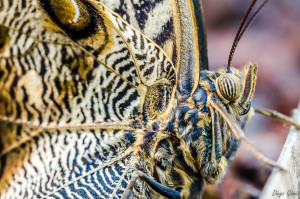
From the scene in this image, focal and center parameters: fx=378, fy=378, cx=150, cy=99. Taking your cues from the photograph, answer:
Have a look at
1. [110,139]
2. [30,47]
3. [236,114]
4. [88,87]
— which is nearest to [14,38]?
[30,47]

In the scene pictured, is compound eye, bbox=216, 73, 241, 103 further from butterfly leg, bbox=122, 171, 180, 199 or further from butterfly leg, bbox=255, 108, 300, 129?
butterfly leg, bbox=122, 171, 180, 199

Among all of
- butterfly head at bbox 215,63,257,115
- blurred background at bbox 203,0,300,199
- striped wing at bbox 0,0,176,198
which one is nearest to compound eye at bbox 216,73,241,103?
butterfly head at bbox 215,63,257,115

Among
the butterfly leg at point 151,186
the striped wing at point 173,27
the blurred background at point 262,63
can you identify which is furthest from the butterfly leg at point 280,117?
the butterfly leg at point 151,186

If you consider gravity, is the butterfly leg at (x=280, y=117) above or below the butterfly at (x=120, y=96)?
above

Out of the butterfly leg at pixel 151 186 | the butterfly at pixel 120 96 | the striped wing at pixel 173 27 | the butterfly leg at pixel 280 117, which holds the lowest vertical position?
the butterfly leg at pixel 151 186

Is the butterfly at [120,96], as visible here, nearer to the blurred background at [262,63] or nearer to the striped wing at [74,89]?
the striped wing at [74,89]

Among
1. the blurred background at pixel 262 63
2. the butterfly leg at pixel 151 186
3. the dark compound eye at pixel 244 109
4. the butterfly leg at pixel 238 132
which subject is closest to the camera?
the butterfly leg at pixel 238 132

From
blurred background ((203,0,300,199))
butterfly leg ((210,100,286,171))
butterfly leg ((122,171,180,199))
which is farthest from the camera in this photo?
blurred background ((203,0,300,199))
